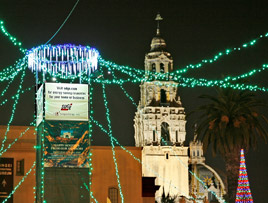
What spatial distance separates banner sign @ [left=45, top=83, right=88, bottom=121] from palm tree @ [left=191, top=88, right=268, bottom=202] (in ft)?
42.6

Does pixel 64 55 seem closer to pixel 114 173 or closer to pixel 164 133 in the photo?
pixel 114 173

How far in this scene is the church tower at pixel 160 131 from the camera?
8869 centimetres

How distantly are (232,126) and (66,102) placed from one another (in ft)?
46.7

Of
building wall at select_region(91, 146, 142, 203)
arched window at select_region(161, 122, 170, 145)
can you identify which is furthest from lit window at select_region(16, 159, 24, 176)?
arched window at select_region(161, 122, 170, 145)

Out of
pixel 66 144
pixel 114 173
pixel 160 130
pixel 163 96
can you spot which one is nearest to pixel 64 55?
pixel 66 144

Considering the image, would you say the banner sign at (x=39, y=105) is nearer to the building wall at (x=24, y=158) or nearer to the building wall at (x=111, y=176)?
the building wall at (x=24, y=158)

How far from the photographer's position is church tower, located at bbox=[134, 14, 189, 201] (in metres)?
88.7

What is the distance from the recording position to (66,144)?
95.4 ft

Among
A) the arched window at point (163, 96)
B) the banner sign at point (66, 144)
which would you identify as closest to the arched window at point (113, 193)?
the banner sign at point (66, 144)

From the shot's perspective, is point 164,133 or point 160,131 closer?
point 160,131

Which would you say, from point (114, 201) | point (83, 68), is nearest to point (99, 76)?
point (83, 68)

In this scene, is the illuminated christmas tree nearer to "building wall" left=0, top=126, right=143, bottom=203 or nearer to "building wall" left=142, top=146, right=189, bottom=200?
"building wall" left=0, top=126, right=143, bottom=203

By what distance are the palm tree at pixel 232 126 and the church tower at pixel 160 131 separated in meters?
46.2

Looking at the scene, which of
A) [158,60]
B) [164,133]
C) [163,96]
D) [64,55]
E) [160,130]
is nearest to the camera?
[64,55]
